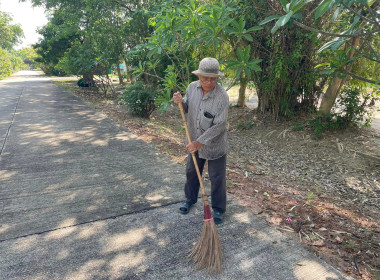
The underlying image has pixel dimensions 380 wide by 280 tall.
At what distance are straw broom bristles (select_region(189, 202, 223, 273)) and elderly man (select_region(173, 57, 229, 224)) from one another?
1.60 ft

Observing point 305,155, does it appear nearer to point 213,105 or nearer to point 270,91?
point 270,91

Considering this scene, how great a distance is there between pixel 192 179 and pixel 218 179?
1.13 feet

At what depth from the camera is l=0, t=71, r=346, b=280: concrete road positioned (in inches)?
89.4

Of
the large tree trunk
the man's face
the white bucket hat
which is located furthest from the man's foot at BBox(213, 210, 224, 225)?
the large tree trunk

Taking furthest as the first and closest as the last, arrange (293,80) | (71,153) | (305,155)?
(293,80) → (305,155) → (71,153)

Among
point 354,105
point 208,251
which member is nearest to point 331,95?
point 354,105

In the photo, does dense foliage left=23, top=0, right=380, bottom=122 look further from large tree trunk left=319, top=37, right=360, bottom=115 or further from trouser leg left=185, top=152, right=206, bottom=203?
trouser leg left=185, top=152, right=206, bottom=203

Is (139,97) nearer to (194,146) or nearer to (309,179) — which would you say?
(309,179)

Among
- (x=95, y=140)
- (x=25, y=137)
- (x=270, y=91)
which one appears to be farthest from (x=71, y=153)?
(x=270, y=91)

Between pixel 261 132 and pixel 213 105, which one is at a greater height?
pixel 213 105

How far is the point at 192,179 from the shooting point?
3.12m

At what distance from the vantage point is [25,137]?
5.88m

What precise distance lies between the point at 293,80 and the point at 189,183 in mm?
5555

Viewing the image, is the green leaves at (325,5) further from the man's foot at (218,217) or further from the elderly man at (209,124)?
the man's foot at (218,217)
